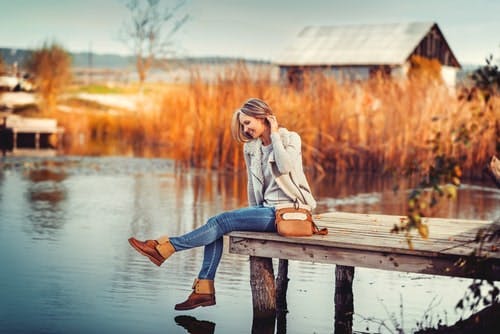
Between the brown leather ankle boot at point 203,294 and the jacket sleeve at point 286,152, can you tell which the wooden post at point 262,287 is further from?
the jacket sleeve at point 286,152

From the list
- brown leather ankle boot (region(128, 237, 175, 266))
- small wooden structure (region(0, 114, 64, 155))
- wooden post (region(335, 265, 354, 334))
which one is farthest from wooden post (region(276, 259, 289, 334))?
small wooden structure (region(0, 114, 64, 155))

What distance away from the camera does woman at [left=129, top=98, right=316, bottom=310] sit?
643cm

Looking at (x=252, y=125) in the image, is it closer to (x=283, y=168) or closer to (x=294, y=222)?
(x=283, y=168)

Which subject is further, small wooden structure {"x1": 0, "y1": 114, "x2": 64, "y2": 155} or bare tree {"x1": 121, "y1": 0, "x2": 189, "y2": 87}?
bare tree {"x1": 121, "y1": 0, "x2": 189, "y2": 87}

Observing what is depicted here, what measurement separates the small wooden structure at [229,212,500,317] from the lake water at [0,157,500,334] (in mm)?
355

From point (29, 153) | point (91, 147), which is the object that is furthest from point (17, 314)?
point (91, 147)

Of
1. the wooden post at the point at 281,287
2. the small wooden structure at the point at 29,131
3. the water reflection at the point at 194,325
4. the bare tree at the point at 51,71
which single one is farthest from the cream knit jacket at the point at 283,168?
the bare tree at the point at 51,71

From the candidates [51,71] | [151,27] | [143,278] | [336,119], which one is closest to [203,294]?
[143,278]

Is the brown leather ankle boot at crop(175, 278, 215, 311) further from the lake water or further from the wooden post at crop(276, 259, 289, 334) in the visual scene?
the wooden post at crop(276, 259, 289, 334)

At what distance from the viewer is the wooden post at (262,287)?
6.46m

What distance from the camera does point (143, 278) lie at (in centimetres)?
791

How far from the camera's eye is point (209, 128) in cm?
1800

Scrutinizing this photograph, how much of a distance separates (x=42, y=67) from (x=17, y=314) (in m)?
31.5

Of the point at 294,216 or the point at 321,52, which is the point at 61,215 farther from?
the point at 321,52
